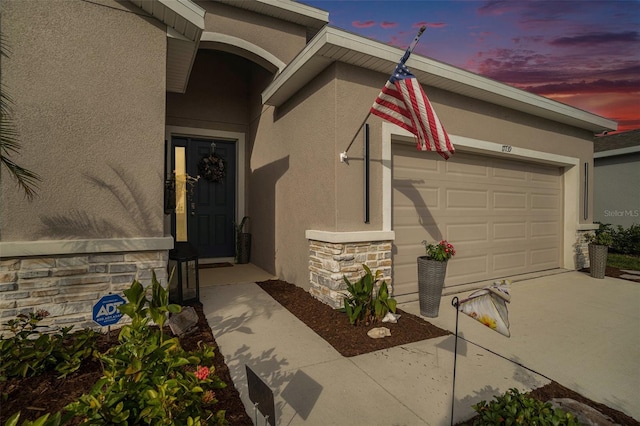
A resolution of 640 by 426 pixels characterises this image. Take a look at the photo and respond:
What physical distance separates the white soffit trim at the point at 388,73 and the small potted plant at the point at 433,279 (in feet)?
7.96

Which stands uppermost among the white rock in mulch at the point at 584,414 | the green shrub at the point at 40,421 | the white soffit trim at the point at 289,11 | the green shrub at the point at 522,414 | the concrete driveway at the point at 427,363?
the white soffit trim at the point at 289,11

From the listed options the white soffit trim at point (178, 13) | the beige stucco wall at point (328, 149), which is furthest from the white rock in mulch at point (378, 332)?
the white soffit trim at point (178, 13)

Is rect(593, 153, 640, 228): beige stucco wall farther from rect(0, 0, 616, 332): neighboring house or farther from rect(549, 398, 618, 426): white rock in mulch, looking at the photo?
rect(549, 398, 618, 426): white rock in mulch

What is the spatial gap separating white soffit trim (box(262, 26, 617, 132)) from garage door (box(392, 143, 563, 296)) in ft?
3.29

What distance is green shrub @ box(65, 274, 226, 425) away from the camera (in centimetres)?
142

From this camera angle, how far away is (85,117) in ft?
10.3

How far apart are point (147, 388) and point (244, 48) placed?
5.79m

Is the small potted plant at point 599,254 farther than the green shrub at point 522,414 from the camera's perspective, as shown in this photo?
Yes

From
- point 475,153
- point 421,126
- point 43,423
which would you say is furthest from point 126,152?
point 475,153

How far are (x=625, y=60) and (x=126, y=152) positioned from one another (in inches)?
493

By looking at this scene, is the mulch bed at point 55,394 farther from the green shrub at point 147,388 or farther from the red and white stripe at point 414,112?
the red and white stripe at point 414,112

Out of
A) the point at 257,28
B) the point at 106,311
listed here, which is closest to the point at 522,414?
the point at 106,311

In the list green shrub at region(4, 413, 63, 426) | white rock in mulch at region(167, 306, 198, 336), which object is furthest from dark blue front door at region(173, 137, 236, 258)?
green shrub at region(4, 413, 63, 426)

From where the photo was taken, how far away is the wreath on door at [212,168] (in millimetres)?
6840
